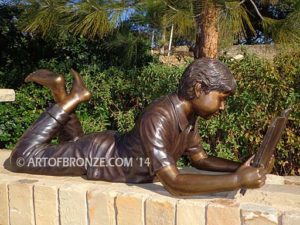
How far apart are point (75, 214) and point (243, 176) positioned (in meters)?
0.78

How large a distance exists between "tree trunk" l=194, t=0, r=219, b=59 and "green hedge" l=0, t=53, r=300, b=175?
217 mm

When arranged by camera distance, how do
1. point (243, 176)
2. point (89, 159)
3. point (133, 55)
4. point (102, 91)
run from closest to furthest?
point (243, 176) < point (89, 159) < point (102, 91) < point (133, 55)

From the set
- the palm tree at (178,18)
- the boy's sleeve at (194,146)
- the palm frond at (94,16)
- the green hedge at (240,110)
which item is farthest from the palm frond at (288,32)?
the boy's sleeve at (194,146)

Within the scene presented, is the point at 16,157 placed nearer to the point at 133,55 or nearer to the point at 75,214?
the point at 75,214

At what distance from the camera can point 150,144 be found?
161 cm

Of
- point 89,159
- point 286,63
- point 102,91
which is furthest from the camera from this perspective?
point 102,91

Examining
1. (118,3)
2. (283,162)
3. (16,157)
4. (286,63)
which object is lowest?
(283,162)

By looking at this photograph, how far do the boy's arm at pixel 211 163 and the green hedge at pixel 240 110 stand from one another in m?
1.29

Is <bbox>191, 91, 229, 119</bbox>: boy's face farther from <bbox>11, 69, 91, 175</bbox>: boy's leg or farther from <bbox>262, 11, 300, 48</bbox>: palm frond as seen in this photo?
<bbox>262, 11, 300, 48</bbox>: palm frond

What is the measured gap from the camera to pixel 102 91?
4.14 meters

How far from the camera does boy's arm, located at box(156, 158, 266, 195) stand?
146 centimetres

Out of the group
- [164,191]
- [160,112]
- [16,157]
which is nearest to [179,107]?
[160,112]

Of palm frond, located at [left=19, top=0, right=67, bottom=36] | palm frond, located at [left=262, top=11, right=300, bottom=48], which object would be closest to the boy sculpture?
palm frond, located at [left=19, top=0, right=67, bottom=36]

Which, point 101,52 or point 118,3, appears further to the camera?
point 101,52
